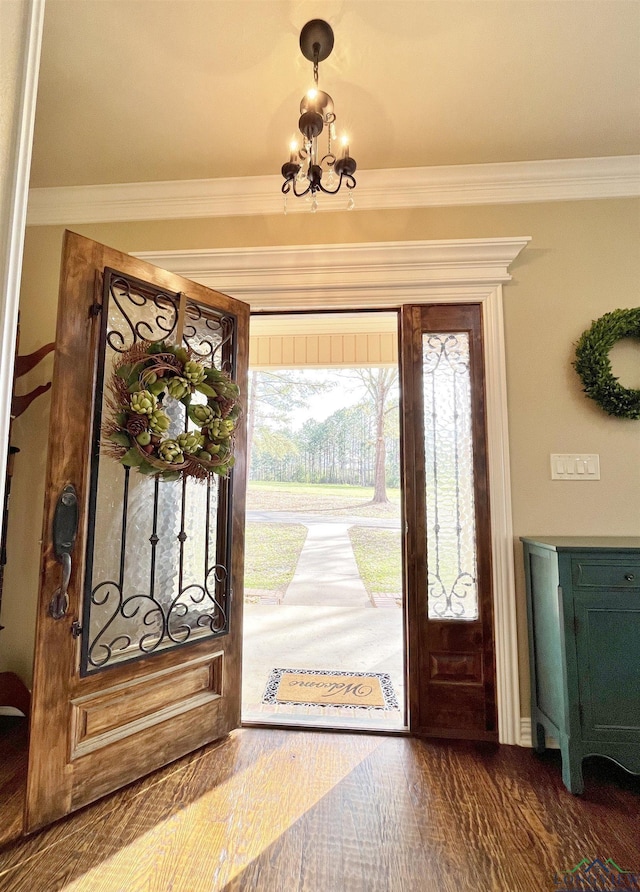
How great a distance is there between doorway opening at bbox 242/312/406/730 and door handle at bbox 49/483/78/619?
7.14ft

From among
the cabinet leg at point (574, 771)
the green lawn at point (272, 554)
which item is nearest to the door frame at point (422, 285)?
the cabinet leg at point (574, 771)

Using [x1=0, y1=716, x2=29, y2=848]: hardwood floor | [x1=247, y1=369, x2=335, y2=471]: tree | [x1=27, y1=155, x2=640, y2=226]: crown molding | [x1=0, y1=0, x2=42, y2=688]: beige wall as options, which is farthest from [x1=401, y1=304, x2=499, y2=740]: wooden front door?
[x1=247, y1=369, x2=335, y2=471]: tree

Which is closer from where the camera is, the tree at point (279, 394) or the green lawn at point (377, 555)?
the green lawn at point (377, 555)

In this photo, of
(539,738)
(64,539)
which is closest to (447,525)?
(539,738)

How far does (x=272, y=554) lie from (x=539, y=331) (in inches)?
171

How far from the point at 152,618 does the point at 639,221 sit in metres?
3.15

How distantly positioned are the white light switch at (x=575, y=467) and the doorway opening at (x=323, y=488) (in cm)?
208

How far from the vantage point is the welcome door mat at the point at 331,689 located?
2512 mm

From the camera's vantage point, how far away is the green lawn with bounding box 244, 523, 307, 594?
5324 mm

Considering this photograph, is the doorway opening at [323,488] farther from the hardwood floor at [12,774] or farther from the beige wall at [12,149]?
the beige wall at [12,149]

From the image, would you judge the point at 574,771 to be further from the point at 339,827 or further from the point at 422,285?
the point at 422,285

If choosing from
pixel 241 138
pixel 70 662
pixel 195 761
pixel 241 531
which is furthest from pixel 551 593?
pixel 241 138

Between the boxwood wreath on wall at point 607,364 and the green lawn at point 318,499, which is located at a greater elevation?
the boxwood wreath on wall at point 607,364

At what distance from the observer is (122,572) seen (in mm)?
1812
